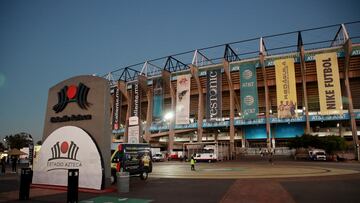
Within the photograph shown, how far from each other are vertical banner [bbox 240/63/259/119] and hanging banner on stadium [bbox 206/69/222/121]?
456cm

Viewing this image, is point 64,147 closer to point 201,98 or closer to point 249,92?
point 249,92

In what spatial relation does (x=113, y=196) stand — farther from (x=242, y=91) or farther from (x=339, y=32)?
(x=339, y=32)

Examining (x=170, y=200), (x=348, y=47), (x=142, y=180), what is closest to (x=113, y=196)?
(x=170, y=200)

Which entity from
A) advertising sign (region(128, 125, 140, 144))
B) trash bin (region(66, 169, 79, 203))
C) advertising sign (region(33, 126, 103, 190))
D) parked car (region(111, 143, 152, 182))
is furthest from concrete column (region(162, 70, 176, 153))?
trash bin (region(66, 169, 79, 203))

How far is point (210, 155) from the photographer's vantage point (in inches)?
1709

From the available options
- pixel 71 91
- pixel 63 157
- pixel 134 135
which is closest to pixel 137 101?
pixel 134 135

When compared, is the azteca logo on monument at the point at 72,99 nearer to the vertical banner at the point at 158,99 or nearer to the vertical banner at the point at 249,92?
the vertical banner at the point at 249,92

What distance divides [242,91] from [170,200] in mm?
44941

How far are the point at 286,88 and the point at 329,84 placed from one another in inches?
279

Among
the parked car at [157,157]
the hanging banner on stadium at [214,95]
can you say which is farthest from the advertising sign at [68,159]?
the hanging banner on stadium at [214,95]

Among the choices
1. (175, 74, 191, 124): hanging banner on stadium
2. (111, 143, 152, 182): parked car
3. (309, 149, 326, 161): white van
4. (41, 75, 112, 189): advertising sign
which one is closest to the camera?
(41, 75, 112, 189): advertising sign

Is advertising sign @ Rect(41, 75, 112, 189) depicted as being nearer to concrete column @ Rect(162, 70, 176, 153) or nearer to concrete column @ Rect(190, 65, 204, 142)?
concrete column @ Rect(190, 65, 204, 142)

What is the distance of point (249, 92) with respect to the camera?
53.0 m

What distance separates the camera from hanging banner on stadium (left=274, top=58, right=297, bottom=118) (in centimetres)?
5056
